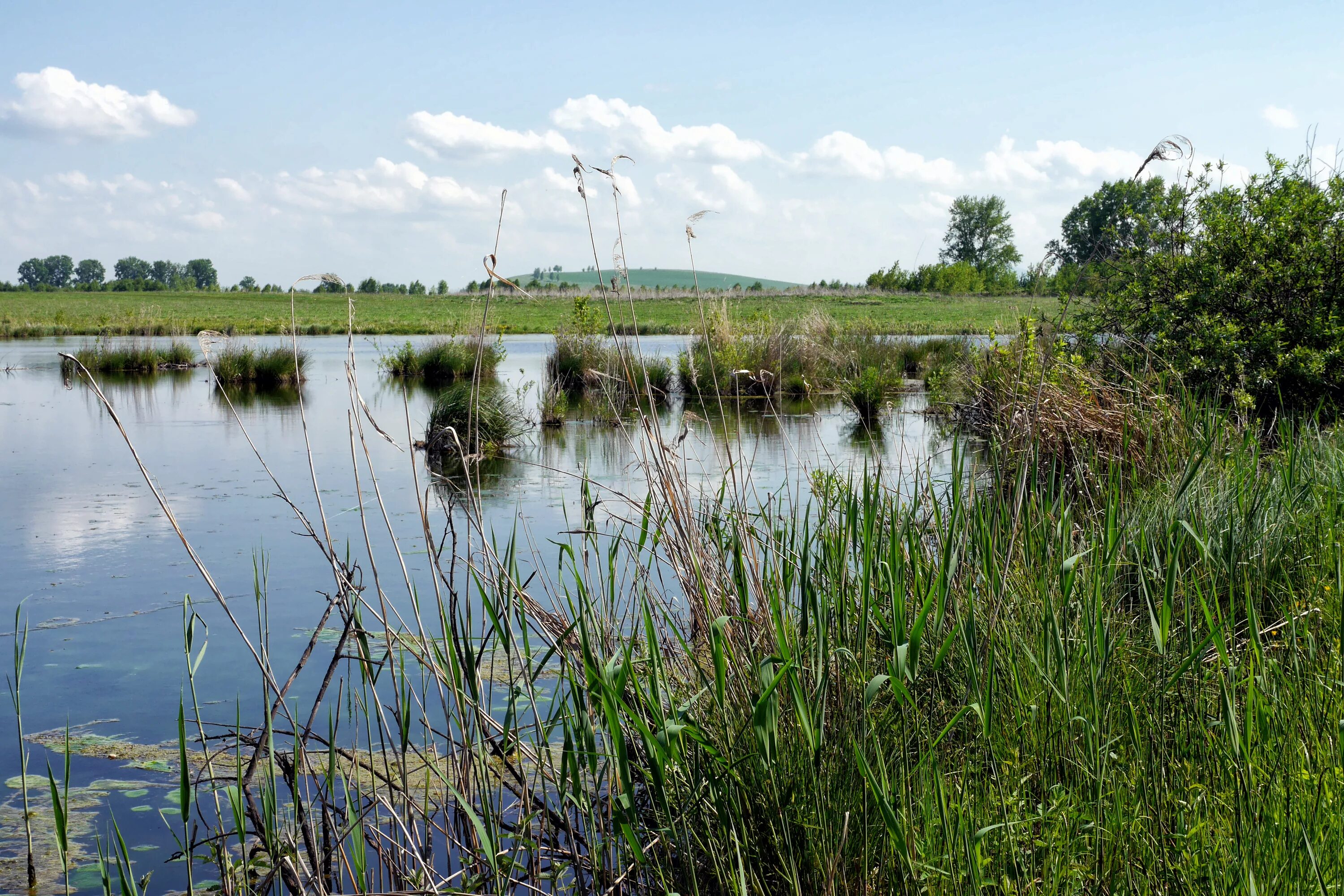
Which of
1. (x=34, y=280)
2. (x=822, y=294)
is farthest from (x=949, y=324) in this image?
(x=34, y=280)

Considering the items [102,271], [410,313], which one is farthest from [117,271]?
[410,313]

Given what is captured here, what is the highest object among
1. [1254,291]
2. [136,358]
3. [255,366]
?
[1254,291]

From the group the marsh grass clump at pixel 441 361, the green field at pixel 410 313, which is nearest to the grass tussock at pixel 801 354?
the green field at pixel 410 313

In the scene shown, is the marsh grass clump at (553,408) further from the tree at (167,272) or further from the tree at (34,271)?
the tree at (34,271)

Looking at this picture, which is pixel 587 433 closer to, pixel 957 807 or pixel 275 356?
pixel 275 356

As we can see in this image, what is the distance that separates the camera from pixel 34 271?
4031 inches

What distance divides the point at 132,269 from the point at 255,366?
96.6 m

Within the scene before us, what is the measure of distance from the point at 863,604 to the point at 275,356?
63.6ft

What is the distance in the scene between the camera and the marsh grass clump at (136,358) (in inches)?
846

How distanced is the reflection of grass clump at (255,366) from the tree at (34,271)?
99020 millimetres

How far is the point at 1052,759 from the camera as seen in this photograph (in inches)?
89.0

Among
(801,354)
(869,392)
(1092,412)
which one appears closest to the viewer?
(1092,412)

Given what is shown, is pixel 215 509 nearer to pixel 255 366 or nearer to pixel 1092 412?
pixel 1092 412

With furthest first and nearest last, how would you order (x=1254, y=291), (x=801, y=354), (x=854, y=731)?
(x=801, y=354) → (x=1254, y=291) → (x=854, y=731)
